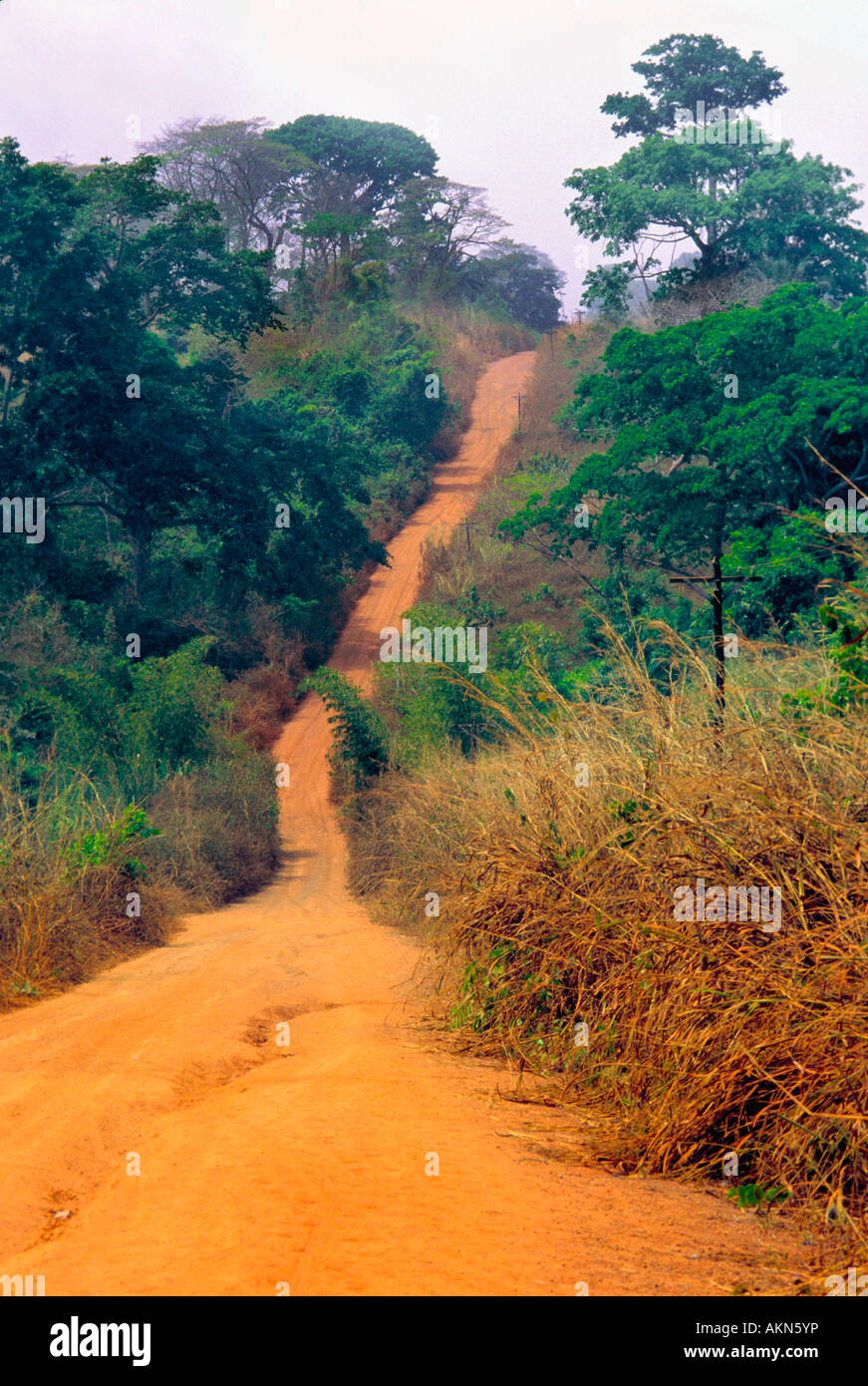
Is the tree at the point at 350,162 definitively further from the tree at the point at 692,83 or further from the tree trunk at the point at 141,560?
the tree trunk at the point at 141,560

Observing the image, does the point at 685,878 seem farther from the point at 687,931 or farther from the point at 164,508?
the point at 164,508

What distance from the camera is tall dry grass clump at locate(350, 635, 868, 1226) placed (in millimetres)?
4375

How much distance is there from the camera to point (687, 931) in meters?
5.10

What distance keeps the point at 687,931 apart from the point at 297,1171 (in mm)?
2027

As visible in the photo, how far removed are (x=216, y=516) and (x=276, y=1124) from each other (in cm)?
2021

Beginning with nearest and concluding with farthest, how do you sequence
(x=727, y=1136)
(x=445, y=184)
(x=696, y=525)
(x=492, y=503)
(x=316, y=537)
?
(x=727, y=1136), (x=696, y=525), (x=316, y=537), (x=492, y=503), (x=445, y=184)

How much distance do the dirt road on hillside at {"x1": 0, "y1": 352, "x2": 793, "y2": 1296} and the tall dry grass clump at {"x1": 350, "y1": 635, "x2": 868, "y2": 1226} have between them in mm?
334

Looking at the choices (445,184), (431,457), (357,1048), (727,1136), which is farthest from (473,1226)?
(445,184)

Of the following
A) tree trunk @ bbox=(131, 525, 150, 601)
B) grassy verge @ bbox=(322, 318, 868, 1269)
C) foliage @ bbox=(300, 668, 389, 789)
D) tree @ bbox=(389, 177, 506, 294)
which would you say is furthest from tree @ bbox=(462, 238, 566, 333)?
grassy verge @ bbox=(322, 318, 868, 1269)

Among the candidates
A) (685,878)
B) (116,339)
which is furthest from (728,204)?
(685,878)

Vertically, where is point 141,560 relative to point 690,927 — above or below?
above

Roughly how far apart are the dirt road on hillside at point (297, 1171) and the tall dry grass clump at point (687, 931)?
1.09 feet

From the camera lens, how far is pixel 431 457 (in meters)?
36.5

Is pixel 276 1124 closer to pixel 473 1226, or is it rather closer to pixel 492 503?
pixel 473 1226
